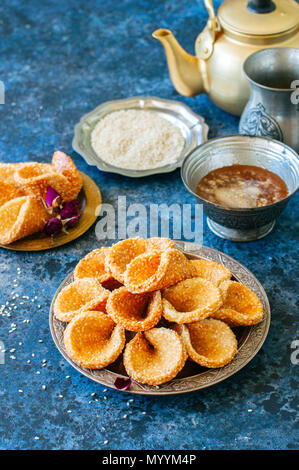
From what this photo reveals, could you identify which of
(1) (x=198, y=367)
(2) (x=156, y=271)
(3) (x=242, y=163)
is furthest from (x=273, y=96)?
(1) (x=198, y=367)

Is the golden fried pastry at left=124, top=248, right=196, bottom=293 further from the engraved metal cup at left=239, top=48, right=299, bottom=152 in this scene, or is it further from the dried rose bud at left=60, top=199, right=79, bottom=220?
the engraved metal cup at left=239, top=48, right=299, bottom=152

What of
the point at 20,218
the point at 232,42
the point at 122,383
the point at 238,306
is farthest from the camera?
the point at 232,42

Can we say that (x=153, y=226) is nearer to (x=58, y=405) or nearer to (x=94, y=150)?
(x=94, y=150)

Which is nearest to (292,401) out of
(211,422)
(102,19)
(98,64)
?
(211,422)

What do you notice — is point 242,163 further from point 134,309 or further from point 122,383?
point 122,383
